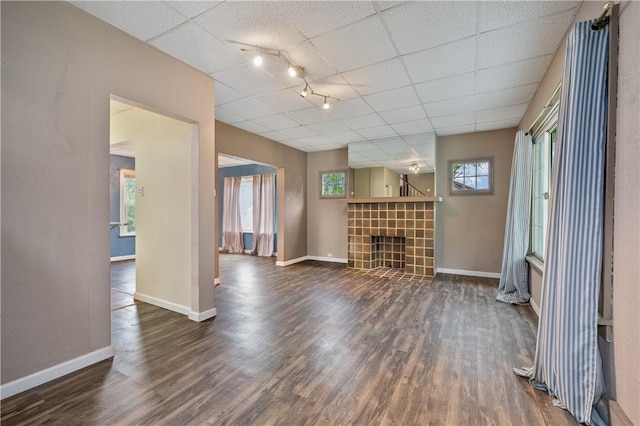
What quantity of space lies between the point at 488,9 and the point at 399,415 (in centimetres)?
277

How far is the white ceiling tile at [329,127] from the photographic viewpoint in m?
4.64

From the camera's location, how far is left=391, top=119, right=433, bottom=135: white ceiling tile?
4.52m

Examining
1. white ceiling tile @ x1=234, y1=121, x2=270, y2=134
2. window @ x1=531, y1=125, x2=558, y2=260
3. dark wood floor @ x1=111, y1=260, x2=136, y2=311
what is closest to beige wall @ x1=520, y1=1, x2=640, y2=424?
window @ x1=531, y1=125, x2=558, y2=260

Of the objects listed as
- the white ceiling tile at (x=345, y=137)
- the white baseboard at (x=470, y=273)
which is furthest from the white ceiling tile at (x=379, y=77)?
the white baseboard at (x=470, y=273)

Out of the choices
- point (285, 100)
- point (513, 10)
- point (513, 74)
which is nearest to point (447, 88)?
point (513, 74)

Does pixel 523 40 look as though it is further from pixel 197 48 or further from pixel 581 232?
pixel 197 48

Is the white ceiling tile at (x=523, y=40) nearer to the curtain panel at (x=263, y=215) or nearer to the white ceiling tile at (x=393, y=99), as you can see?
the white ceiling tile at (x=393, y=99)

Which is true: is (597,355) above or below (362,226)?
below

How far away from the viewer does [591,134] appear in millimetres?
1579

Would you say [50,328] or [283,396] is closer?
[283,396]

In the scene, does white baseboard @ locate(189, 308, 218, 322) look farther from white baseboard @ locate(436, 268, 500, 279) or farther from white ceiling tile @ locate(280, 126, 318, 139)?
white baseboard @ locate(436, 268, 500, 279)

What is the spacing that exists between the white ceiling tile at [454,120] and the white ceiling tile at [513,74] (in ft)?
3.03

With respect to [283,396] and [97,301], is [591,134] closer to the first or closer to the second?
[283,396]

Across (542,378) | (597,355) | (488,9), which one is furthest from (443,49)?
(542,378)
